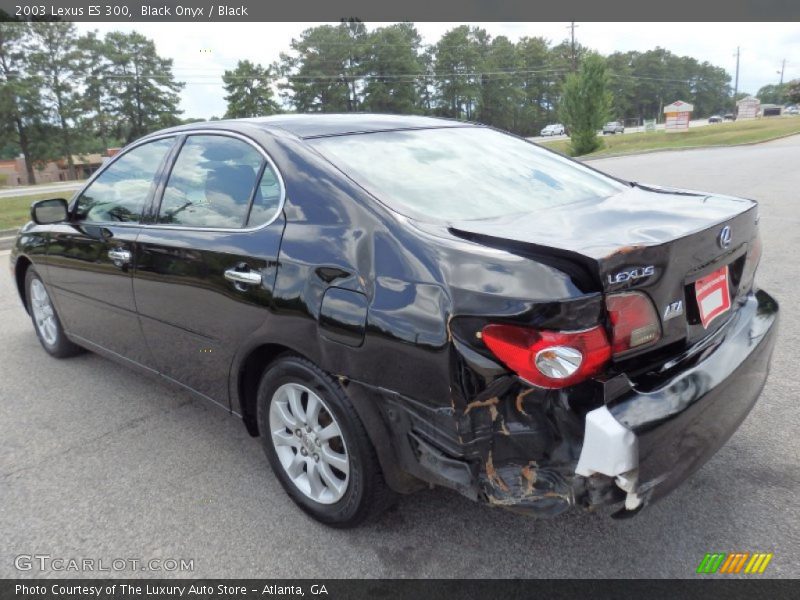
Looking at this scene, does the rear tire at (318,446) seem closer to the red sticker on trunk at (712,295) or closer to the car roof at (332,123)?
the car roof at (332,123)

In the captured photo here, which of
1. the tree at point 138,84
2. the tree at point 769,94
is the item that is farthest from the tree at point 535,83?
the tree at point 769,94

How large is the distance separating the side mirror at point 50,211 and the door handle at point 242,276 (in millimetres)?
1984

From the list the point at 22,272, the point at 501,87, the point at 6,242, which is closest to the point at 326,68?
the point at 501,87

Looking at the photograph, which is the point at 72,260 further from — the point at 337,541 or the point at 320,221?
the point at 337,541

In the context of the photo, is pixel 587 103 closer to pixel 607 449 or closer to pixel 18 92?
pixel 607 449

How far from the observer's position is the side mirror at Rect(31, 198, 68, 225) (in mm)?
4020

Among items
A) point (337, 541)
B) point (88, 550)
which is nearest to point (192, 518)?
point (88, 550)

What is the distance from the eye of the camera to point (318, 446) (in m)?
2.53

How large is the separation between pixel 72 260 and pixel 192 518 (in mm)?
2117

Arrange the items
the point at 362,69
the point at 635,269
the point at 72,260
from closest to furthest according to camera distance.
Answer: the point at 635,269 → the point at 72,260 → the point at 362,69

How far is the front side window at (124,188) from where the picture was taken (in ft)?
11.3

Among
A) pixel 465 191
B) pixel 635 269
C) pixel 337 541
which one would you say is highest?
pixel 465 191

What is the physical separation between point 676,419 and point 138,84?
66.2 metres

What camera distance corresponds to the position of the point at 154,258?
10.3 ft
